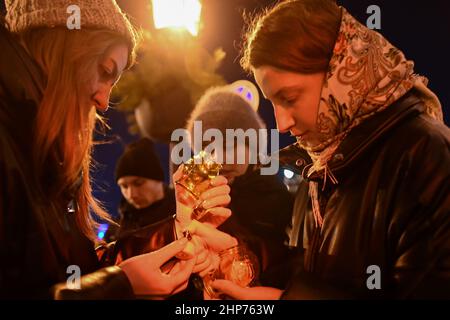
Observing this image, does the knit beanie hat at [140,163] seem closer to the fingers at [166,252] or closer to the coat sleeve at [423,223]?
the fingers at [166,252]

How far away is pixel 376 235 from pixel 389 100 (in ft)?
1.46

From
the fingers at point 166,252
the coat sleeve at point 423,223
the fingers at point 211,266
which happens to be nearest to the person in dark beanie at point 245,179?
the fingers at point 211,266

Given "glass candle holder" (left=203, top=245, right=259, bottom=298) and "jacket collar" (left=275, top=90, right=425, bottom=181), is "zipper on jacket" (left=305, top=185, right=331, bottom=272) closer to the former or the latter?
"jacket collar" (left=275, top=90, right=425, bottom=181)

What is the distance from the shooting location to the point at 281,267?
1974 millimetres

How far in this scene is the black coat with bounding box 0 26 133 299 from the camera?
136 cm

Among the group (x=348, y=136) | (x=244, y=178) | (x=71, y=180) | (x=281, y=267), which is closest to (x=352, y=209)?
(x=348, y=136)

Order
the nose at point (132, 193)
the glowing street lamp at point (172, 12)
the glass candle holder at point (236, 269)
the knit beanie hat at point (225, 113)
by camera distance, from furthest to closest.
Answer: the nose at point (132, 193), the glowing street lamp at point (172, 12), the knit beanie hat at point (225, 113), the glass candle holder at point (236, 269)

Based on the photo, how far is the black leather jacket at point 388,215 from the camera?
1.37 metres

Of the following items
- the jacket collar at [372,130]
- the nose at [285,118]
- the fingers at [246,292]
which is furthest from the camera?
the nose at [285,118]

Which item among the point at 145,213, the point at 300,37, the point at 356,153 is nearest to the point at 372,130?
the point at 356,153

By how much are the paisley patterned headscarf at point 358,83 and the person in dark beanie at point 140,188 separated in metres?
2.98

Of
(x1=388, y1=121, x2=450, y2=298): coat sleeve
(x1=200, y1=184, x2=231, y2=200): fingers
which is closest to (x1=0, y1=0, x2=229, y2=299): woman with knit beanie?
(x1=200, y1=184, x2=231, y2=200): fingers

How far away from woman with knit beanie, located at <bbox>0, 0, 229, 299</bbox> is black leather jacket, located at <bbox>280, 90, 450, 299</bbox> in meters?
0.56
